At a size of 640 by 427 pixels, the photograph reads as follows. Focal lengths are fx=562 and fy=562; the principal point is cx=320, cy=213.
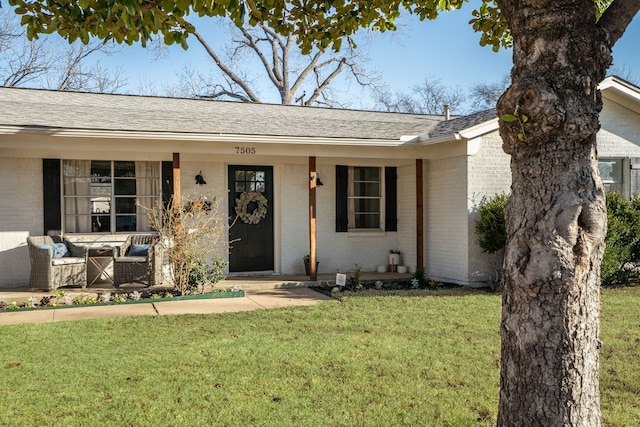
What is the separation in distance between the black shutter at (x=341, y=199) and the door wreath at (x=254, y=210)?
1.54 m

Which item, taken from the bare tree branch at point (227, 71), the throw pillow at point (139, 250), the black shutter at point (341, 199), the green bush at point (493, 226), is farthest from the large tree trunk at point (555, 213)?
the bare tree branch at point (227, 71)

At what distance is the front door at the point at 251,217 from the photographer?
11.2 metres

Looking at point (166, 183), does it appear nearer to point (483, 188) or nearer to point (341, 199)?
point (341, 199)

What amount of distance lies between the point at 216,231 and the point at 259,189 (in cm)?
209

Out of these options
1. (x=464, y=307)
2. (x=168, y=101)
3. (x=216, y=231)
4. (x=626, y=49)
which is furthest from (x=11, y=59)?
(x=626, y=49)

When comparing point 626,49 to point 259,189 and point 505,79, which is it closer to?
point 505,79

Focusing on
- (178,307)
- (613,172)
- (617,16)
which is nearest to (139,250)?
(178,307)

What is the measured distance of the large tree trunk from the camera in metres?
2.65

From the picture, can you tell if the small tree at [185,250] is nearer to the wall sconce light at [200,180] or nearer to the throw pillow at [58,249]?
the wall sconce light at [200,180]

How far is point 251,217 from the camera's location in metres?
11.3

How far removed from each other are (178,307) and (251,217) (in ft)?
11.8

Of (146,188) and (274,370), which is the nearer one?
(274,370)

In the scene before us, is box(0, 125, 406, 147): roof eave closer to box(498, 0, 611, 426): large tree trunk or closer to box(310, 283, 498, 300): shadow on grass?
box(310, 283, 498, 300): shadow on grass

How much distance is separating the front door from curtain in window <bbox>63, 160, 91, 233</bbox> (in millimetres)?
2627
